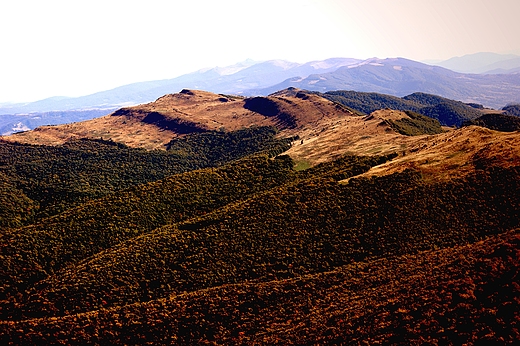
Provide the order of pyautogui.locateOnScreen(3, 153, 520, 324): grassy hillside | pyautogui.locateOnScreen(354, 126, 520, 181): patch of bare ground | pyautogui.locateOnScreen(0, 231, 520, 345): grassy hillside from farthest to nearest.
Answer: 1. pyautogui.locateOnScreen(354, 126, 520, 181): patch of bare ground
2. pyautogui.locateOnScreen(3, 153, 520, 324): grassy hillside
3. pyautogui.locateOnScreen(0, 231, 520, 345): grassy hillside

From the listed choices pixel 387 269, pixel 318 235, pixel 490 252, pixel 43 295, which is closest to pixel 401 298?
pixel 387 269

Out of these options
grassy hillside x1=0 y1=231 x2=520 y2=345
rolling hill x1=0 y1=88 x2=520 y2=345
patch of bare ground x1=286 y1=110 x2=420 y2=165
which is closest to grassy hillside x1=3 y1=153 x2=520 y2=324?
rolling hill x1=0 y1=88 x2=520 y2=345

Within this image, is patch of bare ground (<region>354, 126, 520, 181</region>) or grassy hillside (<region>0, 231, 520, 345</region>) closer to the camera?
grassy hillside (<region>0, 231, 520, 345</region>)

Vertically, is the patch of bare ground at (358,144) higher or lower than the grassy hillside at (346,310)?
higher

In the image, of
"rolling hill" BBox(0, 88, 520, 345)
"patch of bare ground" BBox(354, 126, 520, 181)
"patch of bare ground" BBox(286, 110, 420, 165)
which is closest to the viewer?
"rolling hill" BBox(0, 88, 520, 345)

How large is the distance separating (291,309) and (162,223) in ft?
211

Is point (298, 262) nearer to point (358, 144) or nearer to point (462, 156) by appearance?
point (462, 156)

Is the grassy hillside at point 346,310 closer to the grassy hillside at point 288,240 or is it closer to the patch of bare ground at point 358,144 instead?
the grassy hillside at point 288,240

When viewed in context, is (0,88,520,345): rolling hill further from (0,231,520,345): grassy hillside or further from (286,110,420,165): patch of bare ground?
(286,110,420,165): patch of bare ground

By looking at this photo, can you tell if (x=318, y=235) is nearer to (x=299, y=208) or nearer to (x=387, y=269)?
(x=299, y=208)

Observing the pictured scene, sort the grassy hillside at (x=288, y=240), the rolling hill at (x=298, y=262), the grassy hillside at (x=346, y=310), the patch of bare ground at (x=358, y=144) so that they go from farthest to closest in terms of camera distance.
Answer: the patch of bare ground at (x=358, y=144)
the grassy hillside at (x=288, y=240)
the rolling hill at (x=298, y=262)
the grassy hillside at (x=346, y=310)

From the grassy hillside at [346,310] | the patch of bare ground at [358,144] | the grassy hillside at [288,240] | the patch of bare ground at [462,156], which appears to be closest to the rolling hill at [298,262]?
the grassy hillside at [346,310]

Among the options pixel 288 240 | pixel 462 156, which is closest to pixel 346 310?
pixel 288 240

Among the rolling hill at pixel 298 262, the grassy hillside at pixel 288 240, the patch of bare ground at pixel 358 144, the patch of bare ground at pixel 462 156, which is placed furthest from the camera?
the patch of bare ground at pixel 358 144
